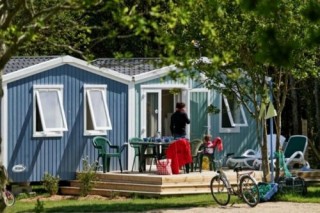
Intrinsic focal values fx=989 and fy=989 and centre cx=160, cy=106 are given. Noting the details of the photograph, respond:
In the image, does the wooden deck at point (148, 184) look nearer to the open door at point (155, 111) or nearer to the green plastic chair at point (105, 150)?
the green plastic chair at point (105, 150)

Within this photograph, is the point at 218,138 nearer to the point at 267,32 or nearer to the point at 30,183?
the point at 30,183

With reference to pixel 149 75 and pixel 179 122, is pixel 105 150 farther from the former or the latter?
pixel 149 75

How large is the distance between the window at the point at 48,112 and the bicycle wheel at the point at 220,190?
4.97m

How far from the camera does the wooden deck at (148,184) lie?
22541 mm

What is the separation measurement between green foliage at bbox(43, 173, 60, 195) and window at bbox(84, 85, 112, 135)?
159 centimetres

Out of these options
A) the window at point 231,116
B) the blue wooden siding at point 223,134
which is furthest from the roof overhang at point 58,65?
the window at point 231,116

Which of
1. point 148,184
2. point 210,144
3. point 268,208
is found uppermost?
point 210,144

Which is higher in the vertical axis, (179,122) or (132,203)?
(179,122)

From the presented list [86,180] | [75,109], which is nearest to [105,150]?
[75,109]

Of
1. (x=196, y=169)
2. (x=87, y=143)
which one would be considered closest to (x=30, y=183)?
(x=87, y=143)

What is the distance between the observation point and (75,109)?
24.9 metres

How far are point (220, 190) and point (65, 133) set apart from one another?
533cm

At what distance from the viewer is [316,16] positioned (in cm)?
1191

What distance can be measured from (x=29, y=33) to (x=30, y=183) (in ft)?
47.2
